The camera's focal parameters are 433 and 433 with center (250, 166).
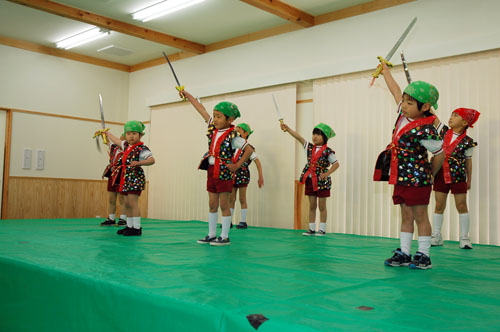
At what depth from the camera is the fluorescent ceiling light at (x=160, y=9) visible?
6557 millimetres

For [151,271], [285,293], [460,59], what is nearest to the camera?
[285,293]

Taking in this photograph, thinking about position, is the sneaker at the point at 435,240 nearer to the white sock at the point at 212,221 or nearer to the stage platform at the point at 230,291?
the stage platform at the point at 230,291

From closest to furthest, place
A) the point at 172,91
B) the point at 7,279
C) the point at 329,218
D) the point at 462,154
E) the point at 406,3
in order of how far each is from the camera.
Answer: the point at 7,279
the point at 462,154
the point at 406,3
the point at 329,218
the point at 172,91

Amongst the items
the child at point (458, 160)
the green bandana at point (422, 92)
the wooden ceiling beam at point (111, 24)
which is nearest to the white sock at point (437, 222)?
the child at point (458, 160)

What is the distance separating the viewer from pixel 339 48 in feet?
21.9

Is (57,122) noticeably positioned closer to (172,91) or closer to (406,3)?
(172,91)

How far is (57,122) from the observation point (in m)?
8.95

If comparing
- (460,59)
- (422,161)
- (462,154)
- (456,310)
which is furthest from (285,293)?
(460,59)

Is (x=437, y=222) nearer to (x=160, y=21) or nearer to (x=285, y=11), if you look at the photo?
(x=285, y=11)

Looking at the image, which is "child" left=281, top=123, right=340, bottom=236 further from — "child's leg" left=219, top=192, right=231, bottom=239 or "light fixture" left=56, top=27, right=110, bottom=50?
"light fixture" left=56, top=27, right=110, bottom=50

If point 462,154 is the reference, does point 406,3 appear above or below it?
above

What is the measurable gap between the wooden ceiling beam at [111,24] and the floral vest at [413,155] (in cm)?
580

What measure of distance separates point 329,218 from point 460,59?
2.81m

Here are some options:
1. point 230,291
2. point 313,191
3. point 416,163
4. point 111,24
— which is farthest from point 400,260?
point 111,24
